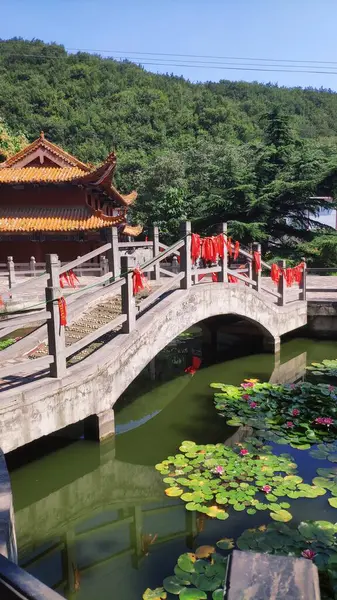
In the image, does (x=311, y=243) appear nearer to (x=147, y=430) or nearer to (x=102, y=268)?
(x=102, y=268)

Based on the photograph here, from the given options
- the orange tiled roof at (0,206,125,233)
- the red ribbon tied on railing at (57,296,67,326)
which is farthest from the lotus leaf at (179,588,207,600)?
the orange tiled roof at (0,206,125,233)

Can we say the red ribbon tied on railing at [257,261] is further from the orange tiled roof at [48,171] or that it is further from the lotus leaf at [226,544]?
the orange tiled roof at [48,171]

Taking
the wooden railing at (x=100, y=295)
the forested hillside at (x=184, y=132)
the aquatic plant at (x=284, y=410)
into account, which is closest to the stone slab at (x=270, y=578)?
the wooden railing at (x=100, y=295)

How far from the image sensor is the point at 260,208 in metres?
23.2

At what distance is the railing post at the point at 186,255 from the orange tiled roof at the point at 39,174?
11631 mm

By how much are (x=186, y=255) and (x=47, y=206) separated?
Answer: 43.0 feet

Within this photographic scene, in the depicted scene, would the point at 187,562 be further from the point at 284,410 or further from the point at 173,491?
the point at 284,410

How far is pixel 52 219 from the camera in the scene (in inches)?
755

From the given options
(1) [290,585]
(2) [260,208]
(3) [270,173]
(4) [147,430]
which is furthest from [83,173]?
(1) [290,585]

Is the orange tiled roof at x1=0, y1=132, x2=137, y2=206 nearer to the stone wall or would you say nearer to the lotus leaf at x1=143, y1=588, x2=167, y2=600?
the stone wall

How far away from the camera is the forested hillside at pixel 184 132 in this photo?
77.3 feet

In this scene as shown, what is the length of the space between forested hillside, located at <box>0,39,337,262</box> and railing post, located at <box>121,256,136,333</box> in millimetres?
16138

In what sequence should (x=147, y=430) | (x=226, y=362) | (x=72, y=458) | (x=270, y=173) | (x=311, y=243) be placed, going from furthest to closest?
(x=270, y=173)
(x=311, y=243)
(x=226, y=362)
(x=147, y=430)
(x=72, y=458)

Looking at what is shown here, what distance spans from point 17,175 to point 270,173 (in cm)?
1304
